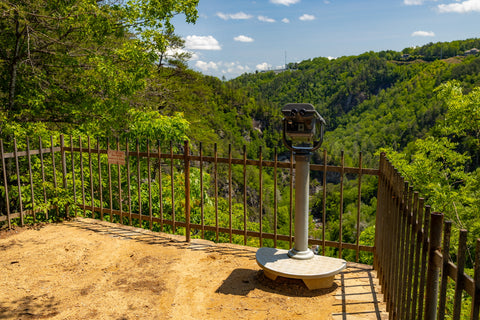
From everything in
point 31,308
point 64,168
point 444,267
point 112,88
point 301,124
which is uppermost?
point 112,88

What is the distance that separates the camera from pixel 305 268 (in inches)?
161

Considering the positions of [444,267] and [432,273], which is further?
[432,273]

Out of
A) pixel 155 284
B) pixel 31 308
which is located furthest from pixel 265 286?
pixel 31 308

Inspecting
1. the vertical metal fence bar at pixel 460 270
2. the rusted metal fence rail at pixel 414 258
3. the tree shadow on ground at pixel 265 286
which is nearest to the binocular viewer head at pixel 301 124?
the rusted metal fence rail at pixel 414 258

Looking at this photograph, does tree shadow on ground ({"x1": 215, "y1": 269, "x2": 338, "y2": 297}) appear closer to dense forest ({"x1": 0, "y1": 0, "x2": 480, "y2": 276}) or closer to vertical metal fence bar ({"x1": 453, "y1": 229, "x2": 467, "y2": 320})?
dense forest ({"x1": 0, "y1": 0, "x2": 480, "y2": 276})

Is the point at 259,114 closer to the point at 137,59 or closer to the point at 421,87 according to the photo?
the point at 421,87

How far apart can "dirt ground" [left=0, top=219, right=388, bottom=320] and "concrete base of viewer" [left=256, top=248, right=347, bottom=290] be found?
0.45 ft

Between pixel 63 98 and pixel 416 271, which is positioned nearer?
pixel 416 271

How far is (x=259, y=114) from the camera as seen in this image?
9888 centimetres

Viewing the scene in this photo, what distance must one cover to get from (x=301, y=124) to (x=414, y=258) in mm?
1843

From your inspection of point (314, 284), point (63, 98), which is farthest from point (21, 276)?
point (63, 98)

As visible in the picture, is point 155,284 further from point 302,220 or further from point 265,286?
point 302,220

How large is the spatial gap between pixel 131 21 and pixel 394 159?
497 inches

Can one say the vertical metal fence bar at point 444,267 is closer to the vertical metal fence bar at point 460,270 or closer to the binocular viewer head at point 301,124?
the vertical metal fence bar at point 460,270
